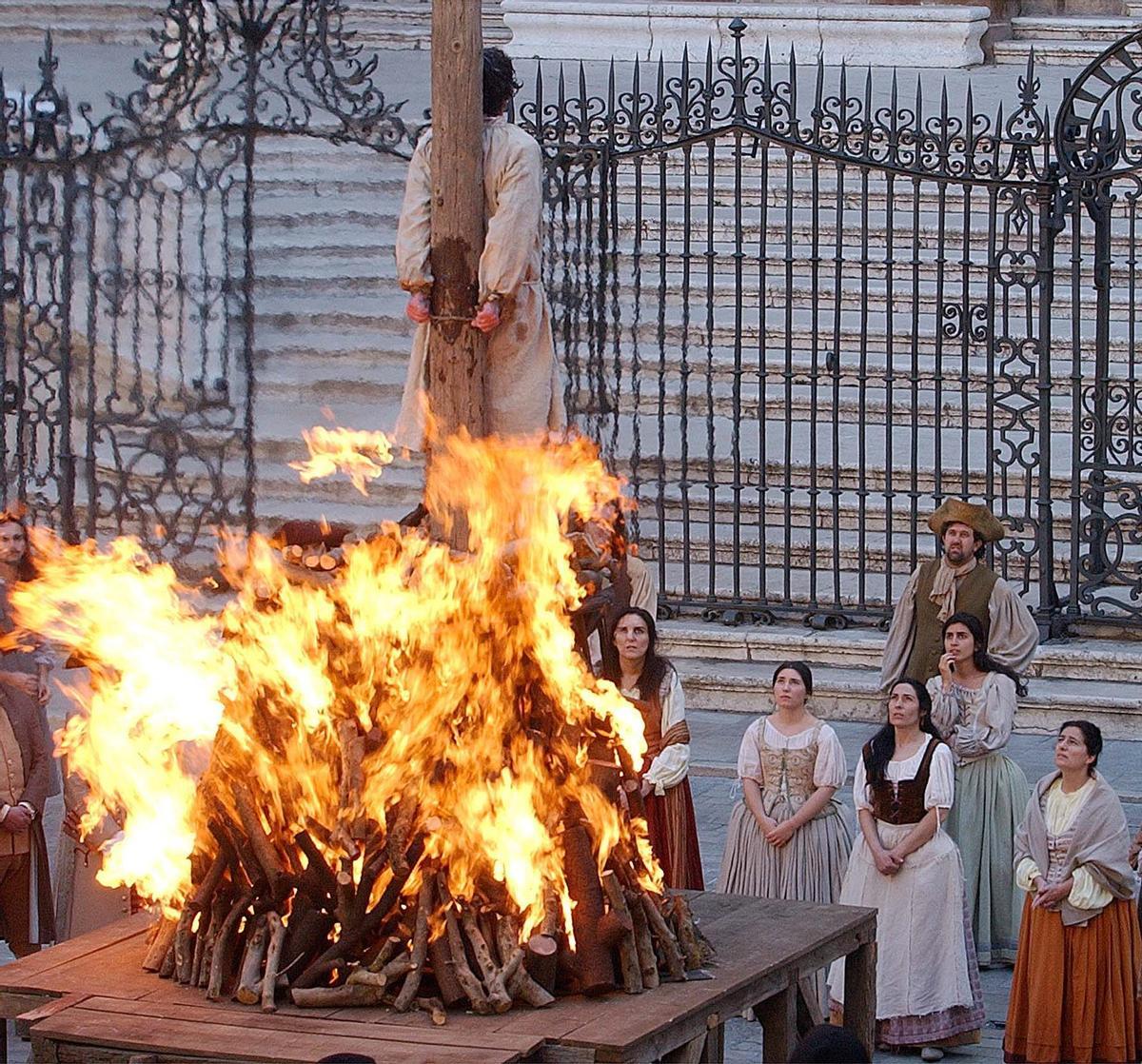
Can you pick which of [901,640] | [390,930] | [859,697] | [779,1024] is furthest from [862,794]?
[859,697]

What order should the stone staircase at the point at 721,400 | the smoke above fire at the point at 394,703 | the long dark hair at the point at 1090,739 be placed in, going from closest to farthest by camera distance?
1. the smoke above fire at the point at 394,703
2. the long dark hair at the point at 1090,739
3. the stone staircase at the point at 721,400

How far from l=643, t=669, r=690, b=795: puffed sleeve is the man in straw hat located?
1.48m

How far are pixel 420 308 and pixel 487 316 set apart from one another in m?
0.20

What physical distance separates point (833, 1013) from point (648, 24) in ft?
44.7

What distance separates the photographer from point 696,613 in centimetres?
1428

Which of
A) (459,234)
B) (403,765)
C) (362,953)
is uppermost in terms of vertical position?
(459,234)

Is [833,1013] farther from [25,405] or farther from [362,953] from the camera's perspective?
[25,405]

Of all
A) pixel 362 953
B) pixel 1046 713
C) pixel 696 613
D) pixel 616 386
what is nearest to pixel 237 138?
pixel 616 386

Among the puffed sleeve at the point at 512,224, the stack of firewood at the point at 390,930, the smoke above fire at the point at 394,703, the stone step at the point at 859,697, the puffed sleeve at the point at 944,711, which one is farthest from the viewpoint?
the stone step at the point at 859,697

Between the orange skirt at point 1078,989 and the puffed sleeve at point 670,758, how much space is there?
1.38m

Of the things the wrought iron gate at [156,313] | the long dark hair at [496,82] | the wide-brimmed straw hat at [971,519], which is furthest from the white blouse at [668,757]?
the wrought iron gate at [156,313]

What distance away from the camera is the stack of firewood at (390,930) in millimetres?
6465

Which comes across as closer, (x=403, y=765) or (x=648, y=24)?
(x=403, y=765)

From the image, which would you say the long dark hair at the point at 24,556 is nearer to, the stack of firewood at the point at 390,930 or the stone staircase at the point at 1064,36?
the stack of firewood at the point at 390,930
